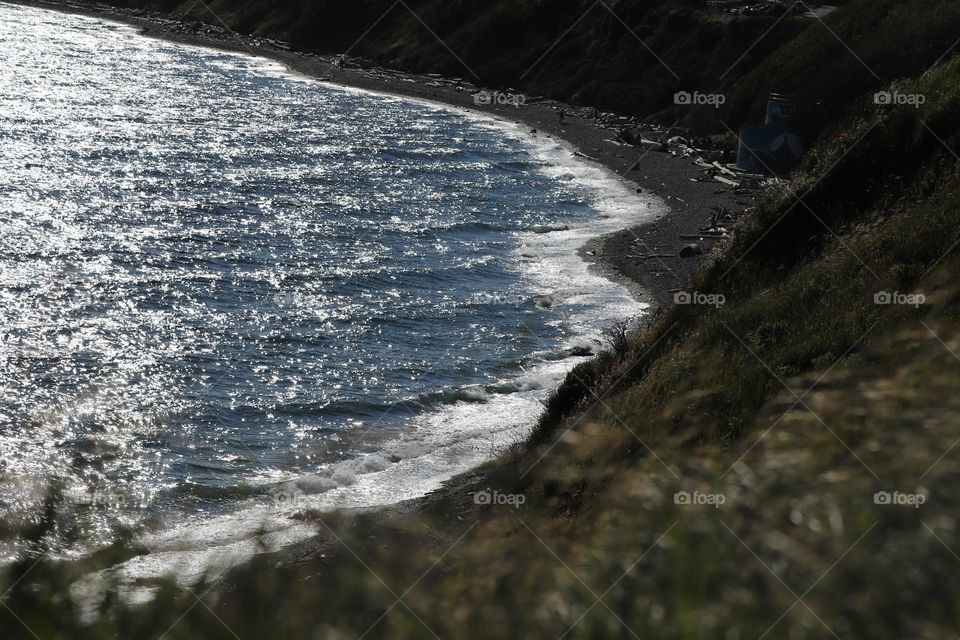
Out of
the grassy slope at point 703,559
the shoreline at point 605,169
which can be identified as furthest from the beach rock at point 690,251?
the grassy slope at point 703,559

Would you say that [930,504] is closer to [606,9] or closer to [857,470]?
[857,470]

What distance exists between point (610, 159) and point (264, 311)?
28.8 metres

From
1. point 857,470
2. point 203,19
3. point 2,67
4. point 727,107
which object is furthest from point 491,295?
point 203,19

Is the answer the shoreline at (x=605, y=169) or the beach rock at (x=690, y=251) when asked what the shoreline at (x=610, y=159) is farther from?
the beach rock at (x=690, y=251)

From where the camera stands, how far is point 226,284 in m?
29.2

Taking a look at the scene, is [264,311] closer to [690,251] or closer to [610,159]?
[690,251]

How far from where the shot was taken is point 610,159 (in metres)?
51.6

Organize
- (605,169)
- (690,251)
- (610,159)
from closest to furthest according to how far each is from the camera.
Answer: (690,251), (605,169), (610,159)

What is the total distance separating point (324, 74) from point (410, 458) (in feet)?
222

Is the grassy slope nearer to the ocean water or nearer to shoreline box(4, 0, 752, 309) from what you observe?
the ocean water

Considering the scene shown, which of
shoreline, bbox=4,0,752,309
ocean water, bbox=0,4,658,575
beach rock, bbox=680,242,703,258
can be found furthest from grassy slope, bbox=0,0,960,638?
beach rock, bbox=680,242,703,258

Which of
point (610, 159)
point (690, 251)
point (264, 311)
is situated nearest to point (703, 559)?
point (264, 311)

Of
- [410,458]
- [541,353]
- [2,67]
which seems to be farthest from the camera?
[2,67]

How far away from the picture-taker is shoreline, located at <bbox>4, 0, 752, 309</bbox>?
31781mm
